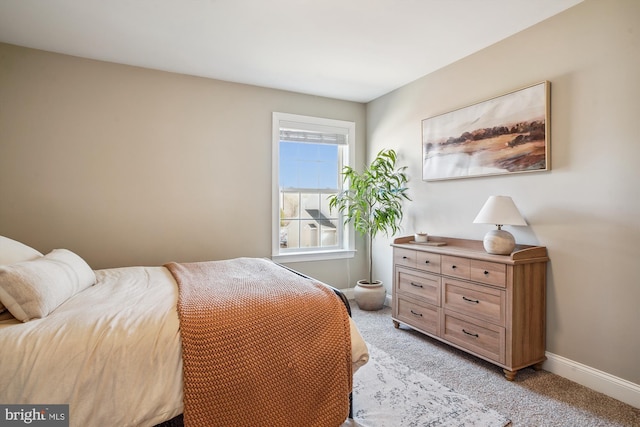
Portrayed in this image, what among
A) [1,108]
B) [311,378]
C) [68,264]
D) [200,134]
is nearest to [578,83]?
[311,378]

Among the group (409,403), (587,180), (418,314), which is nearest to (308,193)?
(418,314)

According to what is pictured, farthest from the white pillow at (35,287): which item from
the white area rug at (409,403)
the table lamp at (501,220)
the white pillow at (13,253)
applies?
the table lamp at (501,220)

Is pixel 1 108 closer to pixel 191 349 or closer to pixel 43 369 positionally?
pixel 43 369

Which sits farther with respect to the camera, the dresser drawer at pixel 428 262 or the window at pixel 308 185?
the window at pixel 308 185

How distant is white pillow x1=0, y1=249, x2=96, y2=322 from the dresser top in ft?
8.27

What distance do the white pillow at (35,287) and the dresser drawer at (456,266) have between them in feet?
8.28

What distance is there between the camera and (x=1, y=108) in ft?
8.64

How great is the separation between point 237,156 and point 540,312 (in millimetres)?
3072

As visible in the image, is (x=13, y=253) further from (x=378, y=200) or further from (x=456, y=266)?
(x=378, y=200)

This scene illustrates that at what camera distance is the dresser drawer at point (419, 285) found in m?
2.70

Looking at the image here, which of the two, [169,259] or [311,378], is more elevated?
[169,259]

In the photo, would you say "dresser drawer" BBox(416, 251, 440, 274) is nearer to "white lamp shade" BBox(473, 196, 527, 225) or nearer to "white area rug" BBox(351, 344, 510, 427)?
"white lamp shade" BBox(473, 196, 527, 225)

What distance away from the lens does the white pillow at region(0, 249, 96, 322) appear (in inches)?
53.7

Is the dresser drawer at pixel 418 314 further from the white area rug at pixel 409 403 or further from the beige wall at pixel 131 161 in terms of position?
the beige wall at pixel 131 161
